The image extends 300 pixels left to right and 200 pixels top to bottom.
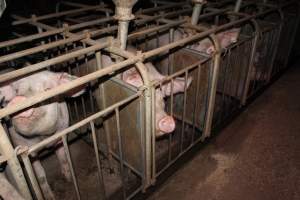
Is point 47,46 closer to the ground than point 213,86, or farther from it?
farther from it

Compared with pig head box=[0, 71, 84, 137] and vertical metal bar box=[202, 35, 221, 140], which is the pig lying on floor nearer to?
pig head box=[0, 71, 84, 137]

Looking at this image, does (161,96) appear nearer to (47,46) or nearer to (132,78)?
(132,78)

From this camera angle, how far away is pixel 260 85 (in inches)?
194

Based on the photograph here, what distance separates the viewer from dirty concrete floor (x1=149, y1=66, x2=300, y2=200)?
10.6 ft

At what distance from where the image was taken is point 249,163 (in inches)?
143

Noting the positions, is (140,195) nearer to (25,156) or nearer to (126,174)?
(126,174)

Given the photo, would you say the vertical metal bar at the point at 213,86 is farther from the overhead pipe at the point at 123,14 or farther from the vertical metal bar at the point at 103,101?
the vertical metal bar at the point at 103,101

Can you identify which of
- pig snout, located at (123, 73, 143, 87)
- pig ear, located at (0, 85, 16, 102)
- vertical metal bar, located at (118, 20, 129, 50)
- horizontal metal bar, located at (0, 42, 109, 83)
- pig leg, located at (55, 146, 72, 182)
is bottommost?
pig leg, located at (55, 146, 72, 182)

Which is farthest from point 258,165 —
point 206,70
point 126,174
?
point 126,174

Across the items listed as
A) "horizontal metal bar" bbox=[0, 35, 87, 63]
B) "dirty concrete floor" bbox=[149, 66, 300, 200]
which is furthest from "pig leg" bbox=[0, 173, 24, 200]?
"dirty concrete floor" bbox=[149, 66, 300, 200]

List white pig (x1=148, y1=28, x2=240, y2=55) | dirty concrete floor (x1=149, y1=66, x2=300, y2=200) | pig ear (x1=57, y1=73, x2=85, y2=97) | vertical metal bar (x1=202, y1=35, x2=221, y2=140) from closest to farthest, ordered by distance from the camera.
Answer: pig ear (x1=57, y1=73, x2=85, y2=97)
vertical metal bar (x1=202, y1=35, x2=221, y2=140)
dirty concrete floor (x1=149, y1=66, x2=300, y2=200)
white pig (x1=148, y1=28, x2=240, y2=55)

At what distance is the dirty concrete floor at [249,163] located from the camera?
324cm

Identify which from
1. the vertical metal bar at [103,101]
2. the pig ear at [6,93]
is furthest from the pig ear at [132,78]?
the pig ear at [6,93]

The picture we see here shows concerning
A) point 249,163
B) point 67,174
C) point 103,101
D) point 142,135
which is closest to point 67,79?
point 103,101
